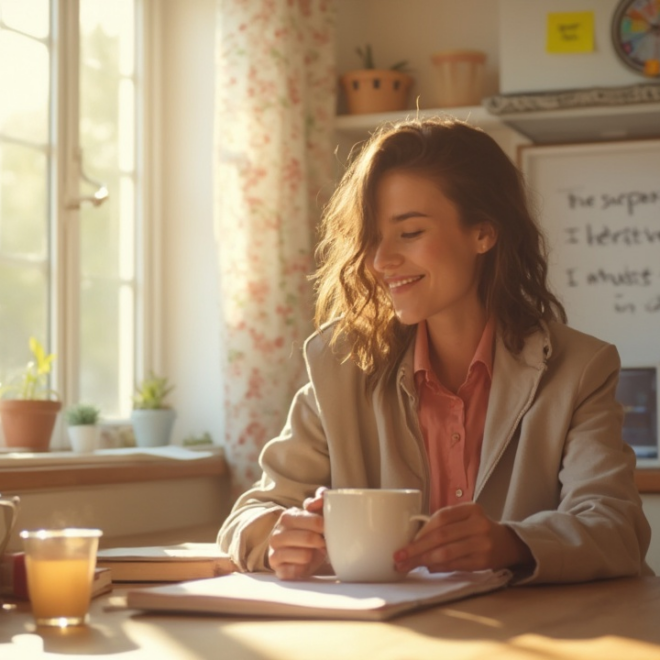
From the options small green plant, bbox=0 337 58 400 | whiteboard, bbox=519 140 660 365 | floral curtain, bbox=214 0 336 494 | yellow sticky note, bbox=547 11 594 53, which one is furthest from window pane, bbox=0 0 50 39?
whiteboard, bbox=519 140 660 365

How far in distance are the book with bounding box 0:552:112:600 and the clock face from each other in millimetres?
2342

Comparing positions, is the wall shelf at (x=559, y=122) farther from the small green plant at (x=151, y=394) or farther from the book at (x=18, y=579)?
the book at (x=18, y=579)

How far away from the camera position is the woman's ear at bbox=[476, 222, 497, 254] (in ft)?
5.89

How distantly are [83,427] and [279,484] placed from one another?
1.35m

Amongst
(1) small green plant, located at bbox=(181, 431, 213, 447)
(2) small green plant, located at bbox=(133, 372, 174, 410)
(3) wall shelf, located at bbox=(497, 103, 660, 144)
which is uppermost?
(3) wall shelf, located at bbox=(497, 103, 660, 144)

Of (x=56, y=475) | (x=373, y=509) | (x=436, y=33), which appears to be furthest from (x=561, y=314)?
(x=436, y=33)

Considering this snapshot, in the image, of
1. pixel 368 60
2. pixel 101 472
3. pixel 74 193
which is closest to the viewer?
pixel 101 472

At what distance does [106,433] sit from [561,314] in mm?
1642

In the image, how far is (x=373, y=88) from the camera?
350 cm

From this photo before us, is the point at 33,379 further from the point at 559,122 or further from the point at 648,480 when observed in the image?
the point at 559,122

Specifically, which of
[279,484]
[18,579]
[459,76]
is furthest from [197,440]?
[18,579]

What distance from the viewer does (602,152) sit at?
3488 mm

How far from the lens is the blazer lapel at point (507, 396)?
1.57 m

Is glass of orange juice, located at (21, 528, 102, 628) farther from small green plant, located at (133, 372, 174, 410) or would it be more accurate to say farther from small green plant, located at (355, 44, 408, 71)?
small green plant, located at (355, 44, 408, 71)
